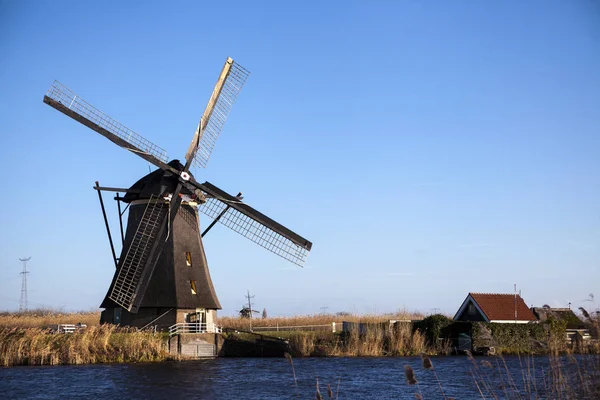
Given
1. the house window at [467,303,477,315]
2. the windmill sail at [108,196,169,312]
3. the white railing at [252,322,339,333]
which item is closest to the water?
the windmill sail at [108,196,169,312]

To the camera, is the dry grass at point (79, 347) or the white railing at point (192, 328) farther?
the white railing at point (192, 328)

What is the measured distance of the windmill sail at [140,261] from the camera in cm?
2195

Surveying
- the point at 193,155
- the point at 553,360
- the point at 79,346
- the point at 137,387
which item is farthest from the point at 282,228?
the point at 553,360

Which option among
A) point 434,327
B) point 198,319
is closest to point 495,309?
point 434,327

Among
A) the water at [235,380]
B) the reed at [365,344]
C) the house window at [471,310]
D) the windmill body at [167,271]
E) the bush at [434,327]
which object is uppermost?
the windmill body at [167,271]

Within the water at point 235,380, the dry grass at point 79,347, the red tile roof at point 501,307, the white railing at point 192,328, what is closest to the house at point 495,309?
the red tile roof at point 501,307

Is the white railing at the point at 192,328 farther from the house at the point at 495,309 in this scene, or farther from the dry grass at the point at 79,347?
the house at the point at 495,309

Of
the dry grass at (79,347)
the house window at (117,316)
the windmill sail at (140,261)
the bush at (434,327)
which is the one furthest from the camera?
the bush at (434,327)

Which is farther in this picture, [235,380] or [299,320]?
[299,320]

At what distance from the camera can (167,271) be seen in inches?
907

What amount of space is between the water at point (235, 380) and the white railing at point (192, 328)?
143 cm

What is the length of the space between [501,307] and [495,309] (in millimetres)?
412

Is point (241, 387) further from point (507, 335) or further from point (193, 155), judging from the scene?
point (507, 335)

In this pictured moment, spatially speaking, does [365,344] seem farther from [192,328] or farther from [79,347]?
[79,347]
